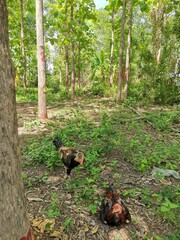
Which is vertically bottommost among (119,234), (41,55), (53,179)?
(119,234)

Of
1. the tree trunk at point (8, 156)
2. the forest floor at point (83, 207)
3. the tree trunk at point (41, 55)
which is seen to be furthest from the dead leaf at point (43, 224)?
the tree trunk at point (41, 55)

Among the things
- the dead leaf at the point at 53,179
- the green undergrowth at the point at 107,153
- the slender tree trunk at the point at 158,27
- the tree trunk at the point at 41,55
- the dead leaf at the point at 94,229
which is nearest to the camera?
the dead leaf at the point at 94,229

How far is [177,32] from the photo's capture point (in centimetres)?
941

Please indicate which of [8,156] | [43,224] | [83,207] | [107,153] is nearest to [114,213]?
[83,207]

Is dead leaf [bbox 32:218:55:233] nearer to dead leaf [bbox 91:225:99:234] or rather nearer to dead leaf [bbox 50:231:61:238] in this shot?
dead leaf [bbox 50:231:61:238]

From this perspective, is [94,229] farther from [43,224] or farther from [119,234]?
[43,224]

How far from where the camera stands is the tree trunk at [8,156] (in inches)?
45.8

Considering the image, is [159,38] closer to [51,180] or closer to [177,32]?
[177,32]

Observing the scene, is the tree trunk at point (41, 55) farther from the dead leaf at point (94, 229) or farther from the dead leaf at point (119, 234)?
the dead leaf at point (119, 234)

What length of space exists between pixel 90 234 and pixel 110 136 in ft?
9.29

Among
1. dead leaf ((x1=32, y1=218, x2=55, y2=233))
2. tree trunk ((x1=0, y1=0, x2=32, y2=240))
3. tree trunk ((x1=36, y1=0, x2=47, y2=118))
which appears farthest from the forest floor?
tree trunk ((x1=36, y1=0, x2=47, y2=118))

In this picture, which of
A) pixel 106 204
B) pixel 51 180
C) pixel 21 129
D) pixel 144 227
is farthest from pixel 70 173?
pixel 21 129

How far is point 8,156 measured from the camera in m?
1.25

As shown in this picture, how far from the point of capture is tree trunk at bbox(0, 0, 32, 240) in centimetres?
116
